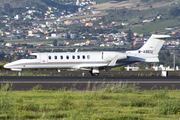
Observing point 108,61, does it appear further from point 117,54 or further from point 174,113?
point 174,113

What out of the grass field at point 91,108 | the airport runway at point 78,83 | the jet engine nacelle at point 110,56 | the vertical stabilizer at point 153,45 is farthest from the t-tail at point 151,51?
the grass field at point 91,108

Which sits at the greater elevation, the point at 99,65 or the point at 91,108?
the point at 99,65

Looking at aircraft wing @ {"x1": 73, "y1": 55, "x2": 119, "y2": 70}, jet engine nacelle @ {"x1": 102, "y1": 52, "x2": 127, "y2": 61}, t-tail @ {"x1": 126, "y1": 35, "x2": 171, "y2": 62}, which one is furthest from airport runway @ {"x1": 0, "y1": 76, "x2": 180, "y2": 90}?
t-tail @ {"x1": 126, "y1": 35, "x2": 171, "y2": 62}

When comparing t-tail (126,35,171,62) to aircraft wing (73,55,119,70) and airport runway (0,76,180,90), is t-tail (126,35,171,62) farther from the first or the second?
airport runway (0,76,180,90)

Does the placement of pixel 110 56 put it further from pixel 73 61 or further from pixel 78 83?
pixel 78 83

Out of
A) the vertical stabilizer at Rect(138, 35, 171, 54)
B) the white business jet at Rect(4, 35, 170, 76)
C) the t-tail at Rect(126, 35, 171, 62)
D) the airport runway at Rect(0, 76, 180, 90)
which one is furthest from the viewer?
the vertical stabilizer at Rect(138, 35, 171, 54)

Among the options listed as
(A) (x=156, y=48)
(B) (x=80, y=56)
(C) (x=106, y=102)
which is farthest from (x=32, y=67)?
(C) (x=106, y=102)

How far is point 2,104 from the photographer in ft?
50.8

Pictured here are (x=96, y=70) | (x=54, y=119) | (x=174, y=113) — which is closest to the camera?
(x=54, y=119)

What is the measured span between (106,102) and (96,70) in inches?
743

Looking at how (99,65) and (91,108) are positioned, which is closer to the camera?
(91,108)

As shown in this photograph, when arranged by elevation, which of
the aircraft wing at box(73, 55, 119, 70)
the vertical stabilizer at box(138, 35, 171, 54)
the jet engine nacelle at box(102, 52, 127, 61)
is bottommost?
the aircraft wing at box(73, 55, 119, 70)

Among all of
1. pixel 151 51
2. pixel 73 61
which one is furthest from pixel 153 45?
pixel 73 61

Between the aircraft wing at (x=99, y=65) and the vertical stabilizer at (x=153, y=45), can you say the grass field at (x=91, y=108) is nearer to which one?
the aircraft wing at (x=99, y=65)
